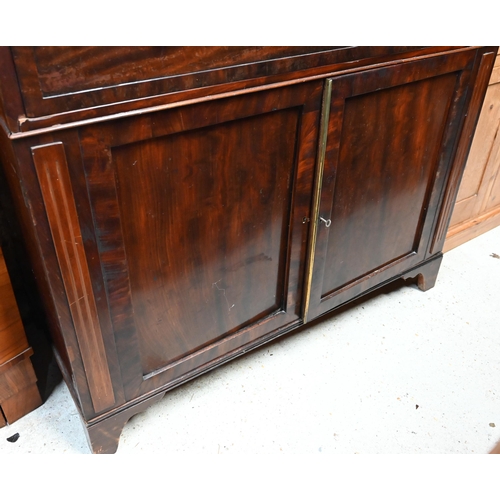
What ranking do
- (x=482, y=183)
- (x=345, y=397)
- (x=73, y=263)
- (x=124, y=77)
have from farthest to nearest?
1. (x=482, y=183)
2. (x=345, y=397)
3. (x=73, y=263)
4. (x=124, y=77)

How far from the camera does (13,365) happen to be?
3.95ft

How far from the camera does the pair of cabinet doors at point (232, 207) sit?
870 millimetres

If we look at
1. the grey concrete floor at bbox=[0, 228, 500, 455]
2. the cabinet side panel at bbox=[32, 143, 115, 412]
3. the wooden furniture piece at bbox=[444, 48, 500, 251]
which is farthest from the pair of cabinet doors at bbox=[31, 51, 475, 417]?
the wooden furniture piece at bbox=[444, 48, 500, 251]

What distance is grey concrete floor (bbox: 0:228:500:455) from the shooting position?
1239mm

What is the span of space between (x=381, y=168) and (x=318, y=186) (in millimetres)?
213

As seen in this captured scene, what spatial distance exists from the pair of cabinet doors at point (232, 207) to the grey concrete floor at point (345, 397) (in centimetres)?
15

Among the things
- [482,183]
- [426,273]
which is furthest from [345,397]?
[482,183]

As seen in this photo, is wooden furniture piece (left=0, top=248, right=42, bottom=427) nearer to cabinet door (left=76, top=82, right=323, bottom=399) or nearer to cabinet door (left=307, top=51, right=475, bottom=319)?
cabinet door (left=76, top=82, right=323, bottom=399)

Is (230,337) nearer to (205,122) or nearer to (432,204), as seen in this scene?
(205,122)

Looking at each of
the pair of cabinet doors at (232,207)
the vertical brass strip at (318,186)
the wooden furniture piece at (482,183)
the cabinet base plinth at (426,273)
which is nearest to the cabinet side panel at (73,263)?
the pair of cabinet doors at (232,207)

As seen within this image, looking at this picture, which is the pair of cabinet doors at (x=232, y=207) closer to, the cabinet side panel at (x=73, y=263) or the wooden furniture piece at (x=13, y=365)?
the cabinet side panel at (x=73, y=263)

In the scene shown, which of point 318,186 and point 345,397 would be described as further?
point 345,397

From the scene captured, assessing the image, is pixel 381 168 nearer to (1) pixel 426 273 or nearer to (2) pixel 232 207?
(2) pixel 232 207

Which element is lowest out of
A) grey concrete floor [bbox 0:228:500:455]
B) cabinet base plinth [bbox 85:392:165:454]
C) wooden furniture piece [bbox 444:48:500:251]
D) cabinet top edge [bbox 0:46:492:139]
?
grey concrete floor [bbox 0:228:500:455]
